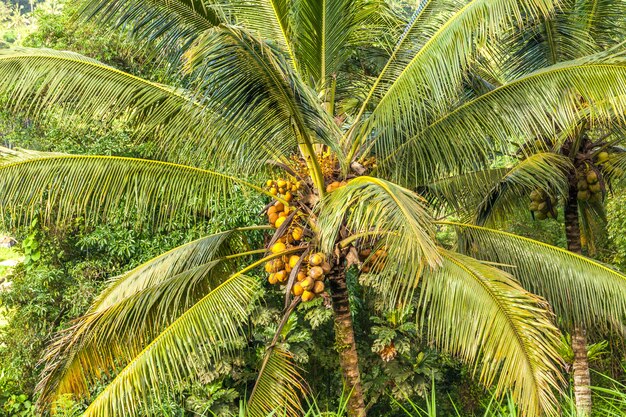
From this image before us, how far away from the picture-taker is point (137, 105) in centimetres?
584

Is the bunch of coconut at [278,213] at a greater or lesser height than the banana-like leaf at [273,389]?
greater

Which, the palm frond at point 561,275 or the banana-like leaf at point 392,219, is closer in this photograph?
the banana-like leaf at point 392,219

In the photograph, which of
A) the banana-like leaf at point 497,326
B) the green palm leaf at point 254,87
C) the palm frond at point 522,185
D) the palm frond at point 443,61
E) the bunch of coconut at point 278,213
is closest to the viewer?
the green palm leaf at point 254,87

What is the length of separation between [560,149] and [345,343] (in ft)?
11.1

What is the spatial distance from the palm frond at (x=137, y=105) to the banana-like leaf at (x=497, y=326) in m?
1.56

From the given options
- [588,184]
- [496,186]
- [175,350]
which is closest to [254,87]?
[175,350]

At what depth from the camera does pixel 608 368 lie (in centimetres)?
1311

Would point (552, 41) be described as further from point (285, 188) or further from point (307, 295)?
point (307, 295)

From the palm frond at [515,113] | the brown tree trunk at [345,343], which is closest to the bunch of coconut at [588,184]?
the palm frond at [515,113]

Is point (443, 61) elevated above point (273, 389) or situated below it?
above

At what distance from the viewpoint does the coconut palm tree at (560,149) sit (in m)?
6.76

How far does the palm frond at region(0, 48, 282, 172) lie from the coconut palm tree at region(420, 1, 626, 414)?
2.40 m

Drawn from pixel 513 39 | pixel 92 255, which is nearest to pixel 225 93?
pixel 513 39

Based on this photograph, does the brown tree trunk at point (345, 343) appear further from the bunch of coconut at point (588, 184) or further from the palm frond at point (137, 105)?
the bunch of coconut at point (588, 184)
